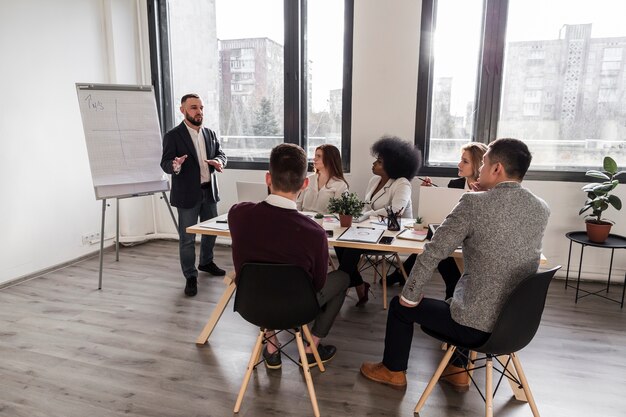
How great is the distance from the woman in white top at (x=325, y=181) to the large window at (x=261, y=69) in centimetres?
93

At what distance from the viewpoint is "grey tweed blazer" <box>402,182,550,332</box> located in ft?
5.51

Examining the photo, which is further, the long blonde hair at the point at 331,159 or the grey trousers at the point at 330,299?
the long blonde hair at the point at 331,159

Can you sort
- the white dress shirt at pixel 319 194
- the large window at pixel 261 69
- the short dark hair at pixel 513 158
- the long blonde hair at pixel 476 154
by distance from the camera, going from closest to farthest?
the short dark hair at pixel 513 158 → the long blonde hair at pixel 476 154 → the white dress shirt at pixel 319 194 → the large window at pixel 261 69

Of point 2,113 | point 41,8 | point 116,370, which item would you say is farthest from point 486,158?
point 41,8

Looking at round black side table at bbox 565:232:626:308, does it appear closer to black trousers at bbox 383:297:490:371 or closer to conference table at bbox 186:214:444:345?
conference table at bbox 186:214:444:345

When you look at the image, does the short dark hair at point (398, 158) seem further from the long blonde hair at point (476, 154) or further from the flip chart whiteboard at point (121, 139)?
the flip chart whiteboard at point (121, 139)

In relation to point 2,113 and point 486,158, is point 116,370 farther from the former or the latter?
point 2,113

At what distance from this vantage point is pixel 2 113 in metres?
3.61

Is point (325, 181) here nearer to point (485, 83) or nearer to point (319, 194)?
point (319, 194)

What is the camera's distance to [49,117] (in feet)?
13.2

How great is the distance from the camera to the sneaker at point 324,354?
8.11 feet

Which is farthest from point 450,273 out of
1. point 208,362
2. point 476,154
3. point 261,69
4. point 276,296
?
point 261,69

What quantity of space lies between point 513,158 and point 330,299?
1170mm

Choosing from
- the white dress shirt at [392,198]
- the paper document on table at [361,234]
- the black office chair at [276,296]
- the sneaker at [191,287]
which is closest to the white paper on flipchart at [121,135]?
the sneaker at [191,287]
